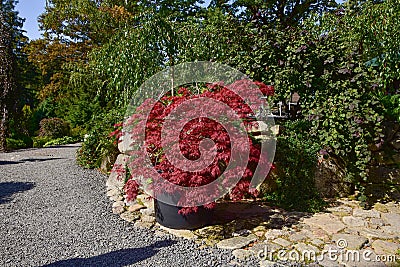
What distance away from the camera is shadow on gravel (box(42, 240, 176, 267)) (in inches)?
82.3

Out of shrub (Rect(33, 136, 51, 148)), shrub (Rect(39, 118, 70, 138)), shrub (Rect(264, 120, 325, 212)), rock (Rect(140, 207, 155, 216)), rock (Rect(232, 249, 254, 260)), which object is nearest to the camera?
rock (Rect(232, 249, 254, 260))

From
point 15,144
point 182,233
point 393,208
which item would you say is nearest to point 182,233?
point 182,233

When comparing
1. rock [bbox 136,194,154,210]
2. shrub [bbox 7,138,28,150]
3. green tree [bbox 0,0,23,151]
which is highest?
green tree [bbox 0,0,23,151]

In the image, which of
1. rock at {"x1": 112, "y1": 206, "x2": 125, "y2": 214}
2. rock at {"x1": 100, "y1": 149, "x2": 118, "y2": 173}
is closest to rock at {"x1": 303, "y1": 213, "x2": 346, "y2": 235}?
rock at {"x1": 112, "y1": 206, "x2": 125, "y2": 214}

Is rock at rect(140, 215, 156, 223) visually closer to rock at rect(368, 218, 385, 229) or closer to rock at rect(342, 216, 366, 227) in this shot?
rock at rect(342, 216, 366, 227)

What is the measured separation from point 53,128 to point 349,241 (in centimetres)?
855

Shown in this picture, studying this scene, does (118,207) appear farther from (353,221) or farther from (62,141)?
(62,141)

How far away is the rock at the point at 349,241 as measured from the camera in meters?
2.38

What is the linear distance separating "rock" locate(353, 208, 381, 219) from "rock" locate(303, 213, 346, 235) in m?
0.28

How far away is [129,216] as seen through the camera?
2.96m

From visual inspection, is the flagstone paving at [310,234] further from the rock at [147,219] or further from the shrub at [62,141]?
the shrub at [62,141]

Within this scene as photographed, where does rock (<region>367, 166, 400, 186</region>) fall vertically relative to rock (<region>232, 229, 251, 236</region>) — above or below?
above

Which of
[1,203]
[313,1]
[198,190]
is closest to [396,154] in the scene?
[198,190]

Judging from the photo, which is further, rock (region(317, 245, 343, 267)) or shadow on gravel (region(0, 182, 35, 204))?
shadow on gravel (region(0, 182, 35, 204))
